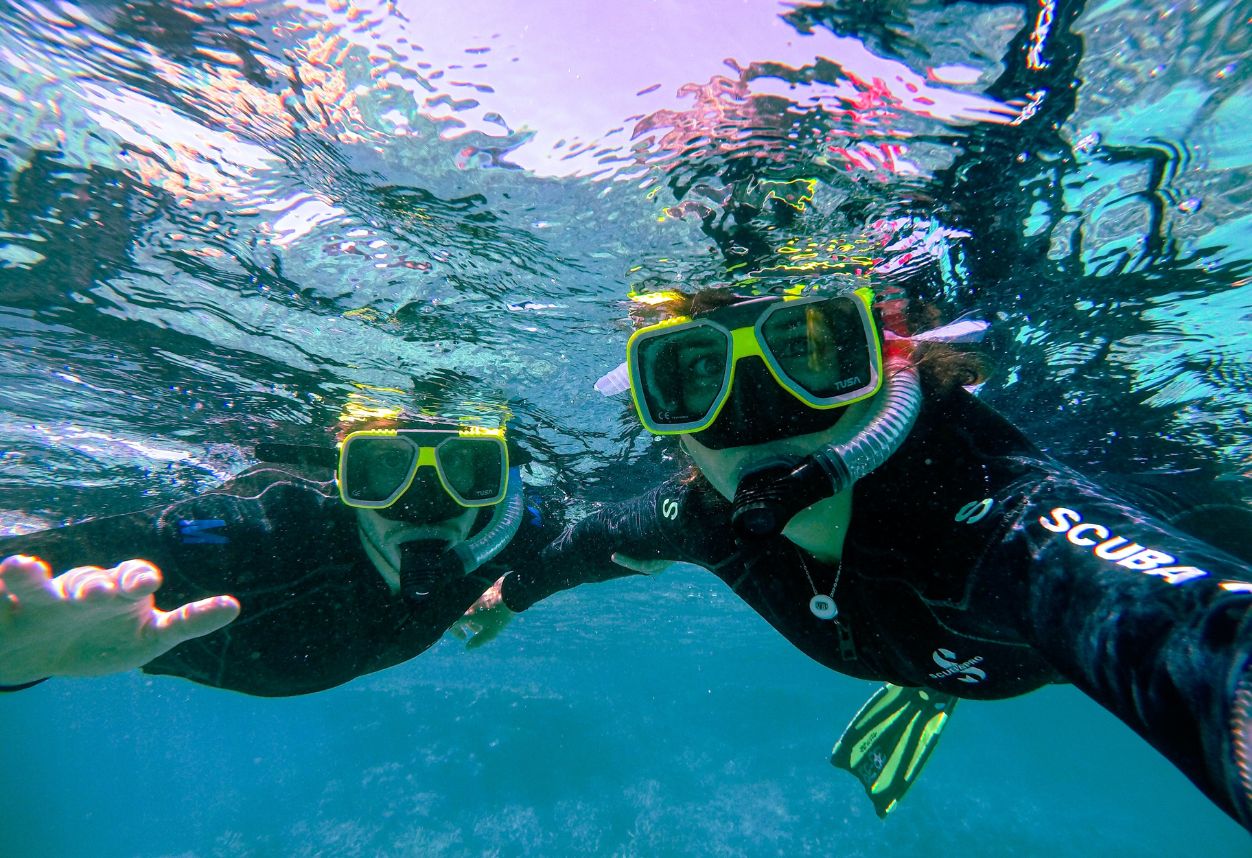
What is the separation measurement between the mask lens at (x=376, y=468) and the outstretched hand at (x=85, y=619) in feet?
8.25

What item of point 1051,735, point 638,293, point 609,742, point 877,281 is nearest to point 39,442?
point 638,293

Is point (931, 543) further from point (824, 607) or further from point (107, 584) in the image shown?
point (107, 584)

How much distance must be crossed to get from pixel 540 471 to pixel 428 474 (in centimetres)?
712

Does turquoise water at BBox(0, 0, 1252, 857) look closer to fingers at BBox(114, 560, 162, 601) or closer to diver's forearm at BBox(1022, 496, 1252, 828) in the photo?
diver's forearm at BBox(1022, 496, 1252, 828)

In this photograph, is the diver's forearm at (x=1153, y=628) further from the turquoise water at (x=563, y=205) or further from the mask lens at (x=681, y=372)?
the turquoise water at (x=563, y=205)

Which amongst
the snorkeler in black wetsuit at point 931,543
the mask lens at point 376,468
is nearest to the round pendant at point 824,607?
the snorkeler in black wetsuit at point 931,543

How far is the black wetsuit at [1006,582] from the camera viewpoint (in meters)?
1.54

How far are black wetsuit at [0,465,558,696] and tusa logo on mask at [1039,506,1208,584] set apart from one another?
15.0ft

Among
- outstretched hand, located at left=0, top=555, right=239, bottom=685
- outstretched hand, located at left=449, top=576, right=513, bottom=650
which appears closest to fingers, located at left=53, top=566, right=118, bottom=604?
outstretched hand, located at left=0, top=555, right=239, bottom=685

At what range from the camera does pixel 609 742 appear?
36.3m

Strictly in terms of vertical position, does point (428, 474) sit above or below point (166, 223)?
below

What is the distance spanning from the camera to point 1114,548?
6.56 ft

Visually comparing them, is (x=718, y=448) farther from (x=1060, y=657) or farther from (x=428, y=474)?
(x=428, y=474)

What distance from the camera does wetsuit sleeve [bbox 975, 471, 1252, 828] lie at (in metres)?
1.42
